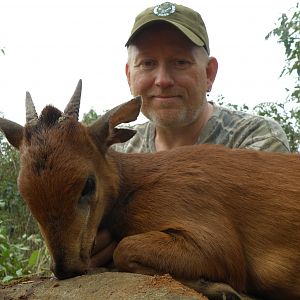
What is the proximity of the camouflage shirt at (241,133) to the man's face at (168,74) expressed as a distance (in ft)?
1.14

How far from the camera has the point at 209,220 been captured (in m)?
4.36

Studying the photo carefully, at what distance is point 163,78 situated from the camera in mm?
7172

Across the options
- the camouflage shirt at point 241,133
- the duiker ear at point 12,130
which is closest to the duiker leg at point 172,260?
the duiker ear at point 12,130

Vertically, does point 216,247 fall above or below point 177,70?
below

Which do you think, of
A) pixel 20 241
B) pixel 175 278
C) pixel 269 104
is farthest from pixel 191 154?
pixel 269 104

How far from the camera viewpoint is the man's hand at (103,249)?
4.56m

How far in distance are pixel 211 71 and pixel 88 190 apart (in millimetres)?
4377

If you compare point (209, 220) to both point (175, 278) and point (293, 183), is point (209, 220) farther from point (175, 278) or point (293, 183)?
point (293, 183)

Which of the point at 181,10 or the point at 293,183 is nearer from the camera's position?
the point at 293,183

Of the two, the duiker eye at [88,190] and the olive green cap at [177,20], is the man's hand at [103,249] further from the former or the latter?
the olive green cap at [177,20]

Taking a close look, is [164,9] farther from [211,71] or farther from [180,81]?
[211,71]

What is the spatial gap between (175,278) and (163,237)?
0.29 metres

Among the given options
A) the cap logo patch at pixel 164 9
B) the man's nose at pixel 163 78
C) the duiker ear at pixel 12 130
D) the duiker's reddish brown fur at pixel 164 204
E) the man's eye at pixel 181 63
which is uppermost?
the cap logo patch at pixel 164 9

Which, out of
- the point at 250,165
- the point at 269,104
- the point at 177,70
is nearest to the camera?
the point at 250,165
